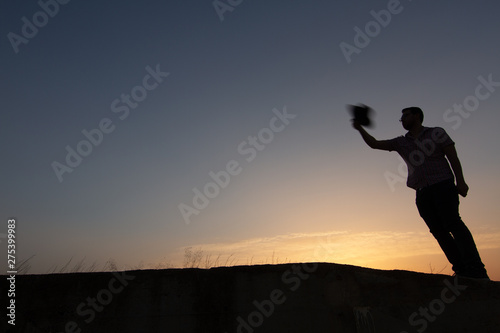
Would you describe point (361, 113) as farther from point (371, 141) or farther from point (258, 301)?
point (258, 301)

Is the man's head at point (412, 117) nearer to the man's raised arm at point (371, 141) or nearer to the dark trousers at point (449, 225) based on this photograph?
the man's raised arm at point (371, 141)

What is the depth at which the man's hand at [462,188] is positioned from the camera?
3.43 meters

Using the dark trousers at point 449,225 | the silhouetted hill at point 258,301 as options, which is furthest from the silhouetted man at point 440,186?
the silhouetted hill at point 258,301

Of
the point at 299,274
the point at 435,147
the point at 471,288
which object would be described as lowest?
the point at 471,288

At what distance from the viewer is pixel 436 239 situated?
3.58 m

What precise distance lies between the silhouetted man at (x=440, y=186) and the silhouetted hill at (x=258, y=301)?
331 mm

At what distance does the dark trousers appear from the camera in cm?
322

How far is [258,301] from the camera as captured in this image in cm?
293

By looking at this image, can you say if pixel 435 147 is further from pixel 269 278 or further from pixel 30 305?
pixel 30 305

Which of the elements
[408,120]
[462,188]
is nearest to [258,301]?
[462,188]

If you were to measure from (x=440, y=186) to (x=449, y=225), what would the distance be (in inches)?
13.6

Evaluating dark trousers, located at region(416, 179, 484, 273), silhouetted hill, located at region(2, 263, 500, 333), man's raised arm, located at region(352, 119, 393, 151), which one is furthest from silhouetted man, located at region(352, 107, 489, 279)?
silhouetted hill, located at region(2, 263, 500, 333)

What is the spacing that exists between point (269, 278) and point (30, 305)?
1.75 m

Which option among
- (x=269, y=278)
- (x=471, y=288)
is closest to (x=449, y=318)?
(x=471, y=288)
